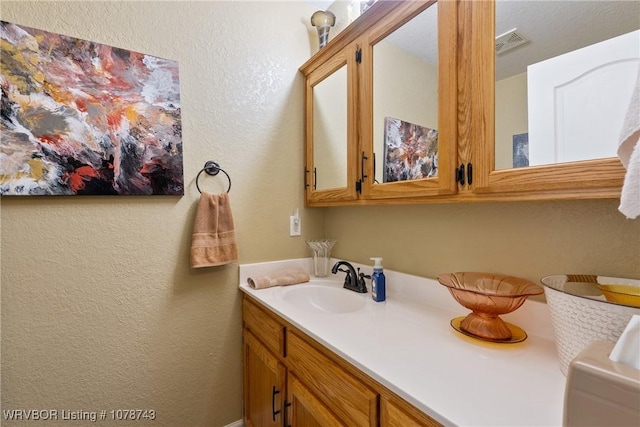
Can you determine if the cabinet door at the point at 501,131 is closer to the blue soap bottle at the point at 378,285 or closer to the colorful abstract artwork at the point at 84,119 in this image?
the blue soap bottle at the point at 378,285

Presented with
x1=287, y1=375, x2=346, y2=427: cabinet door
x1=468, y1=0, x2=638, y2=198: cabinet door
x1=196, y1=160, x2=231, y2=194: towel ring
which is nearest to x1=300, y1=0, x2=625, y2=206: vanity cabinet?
x1=468, y1=0, x2=638, y2=198: cabinet door

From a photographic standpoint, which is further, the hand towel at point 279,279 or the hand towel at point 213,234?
the hand towel at point 279,279

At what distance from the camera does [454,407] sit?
553 mm

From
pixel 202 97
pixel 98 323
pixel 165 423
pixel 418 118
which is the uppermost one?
pixel 202 97

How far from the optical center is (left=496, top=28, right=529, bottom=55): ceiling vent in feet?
2.55

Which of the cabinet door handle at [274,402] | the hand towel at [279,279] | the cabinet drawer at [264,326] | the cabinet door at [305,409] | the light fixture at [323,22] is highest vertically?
the light fixture at [323,22]

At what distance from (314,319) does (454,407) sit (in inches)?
21.5

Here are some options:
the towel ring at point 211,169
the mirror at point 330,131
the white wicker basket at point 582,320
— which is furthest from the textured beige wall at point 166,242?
the white wicker basket at point 582,320

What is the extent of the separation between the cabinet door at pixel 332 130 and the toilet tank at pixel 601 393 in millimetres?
959

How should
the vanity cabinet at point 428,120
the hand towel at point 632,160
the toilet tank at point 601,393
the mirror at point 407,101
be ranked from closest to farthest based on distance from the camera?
the toilet tank at point 601,393, the hand towel at point 632,160, the vanity cabinet at point 428,120, the mirror at point 407,101

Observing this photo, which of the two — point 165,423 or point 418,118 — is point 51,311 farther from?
point 418,118

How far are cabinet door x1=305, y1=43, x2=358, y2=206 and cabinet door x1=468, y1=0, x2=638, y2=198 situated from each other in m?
0.54

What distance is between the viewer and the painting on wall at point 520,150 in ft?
2.47

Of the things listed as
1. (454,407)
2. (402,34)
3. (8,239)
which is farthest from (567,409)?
(8,239)
